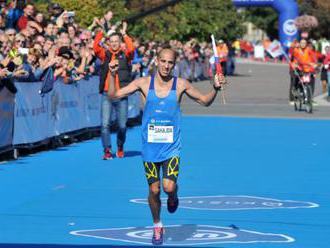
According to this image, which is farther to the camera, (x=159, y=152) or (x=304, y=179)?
(x=304, y=179)

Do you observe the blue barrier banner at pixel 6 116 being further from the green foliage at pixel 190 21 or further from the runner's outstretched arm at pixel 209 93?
the green foliage at pixel 190 21

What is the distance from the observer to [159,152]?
33.6 feet

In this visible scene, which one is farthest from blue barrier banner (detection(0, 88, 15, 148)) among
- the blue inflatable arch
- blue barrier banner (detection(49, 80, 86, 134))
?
the blue inflatable arch

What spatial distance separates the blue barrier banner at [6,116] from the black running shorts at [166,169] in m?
6.80

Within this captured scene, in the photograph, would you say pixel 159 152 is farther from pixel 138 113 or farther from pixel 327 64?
pixel 327 64

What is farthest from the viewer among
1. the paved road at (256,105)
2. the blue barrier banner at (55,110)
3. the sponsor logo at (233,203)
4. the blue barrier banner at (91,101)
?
the paved road at (256,105)

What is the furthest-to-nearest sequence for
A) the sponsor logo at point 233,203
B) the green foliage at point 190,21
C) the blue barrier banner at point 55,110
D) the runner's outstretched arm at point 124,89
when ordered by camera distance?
the green foliage at point 190,21 → the blue barrier banner at point 55,110 → the sponsor logo at point 233,203 → the runner's outstretched arm at point 124,89

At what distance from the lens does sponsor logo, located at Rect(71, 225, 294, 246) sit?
1027cm

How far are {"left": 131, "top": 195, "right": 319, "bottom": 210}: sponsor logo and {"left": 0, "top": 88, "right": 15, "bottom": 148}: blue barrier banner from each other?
13.9 feet


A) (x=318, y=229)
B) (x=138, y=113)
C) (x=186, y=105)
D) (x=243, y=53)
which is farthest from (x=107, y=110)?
(x=243, y=53)

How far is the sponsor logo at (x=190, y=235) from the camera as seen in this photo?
10.3 metres

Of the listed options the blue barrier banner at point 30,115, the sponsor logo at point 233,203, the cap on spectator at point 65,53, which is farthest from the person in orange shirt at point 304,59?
the sponsor logo at point 233,203

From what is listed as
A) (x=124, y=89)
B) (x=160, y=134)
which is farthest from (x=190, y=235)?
(x=124, y=89)

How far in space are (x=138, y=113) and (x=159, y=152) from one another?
16534 millimetres
